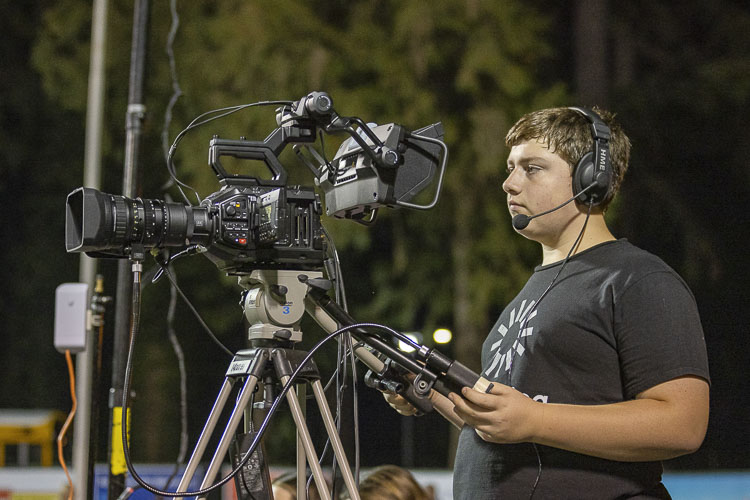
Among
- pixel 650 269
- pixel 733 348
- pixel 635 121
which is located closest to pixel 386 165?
pixel 650 269

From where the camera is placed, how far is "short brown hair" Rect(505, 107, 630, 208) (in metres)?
1.76

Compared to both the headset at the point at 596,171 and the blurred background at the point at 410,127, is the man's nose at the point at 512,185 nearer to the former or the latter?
the headset at the point at 596,171

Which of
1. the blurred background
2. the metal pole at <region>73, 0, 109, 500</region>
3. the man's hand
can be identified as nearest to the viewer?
the man's hand

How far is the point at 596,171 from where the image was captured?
171 cm

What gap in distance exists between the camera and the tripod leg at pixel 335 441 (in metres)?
1.62

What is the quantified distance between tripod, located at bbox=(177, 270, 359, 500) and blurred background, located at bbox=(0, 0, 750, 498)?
10.3 feet

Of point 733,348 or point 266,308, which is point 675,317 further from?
point 733,348

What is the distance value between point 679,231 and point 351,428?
633cm

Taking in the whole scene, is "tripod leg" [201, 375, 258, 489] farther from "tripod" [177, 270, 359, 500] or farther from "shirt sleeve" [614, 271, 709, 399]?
"shirt sleeve" [614, 271, 709, 399]

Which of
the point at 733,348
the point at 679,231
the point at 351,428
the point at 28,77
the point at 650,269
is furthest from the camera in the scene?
the point at 28,77

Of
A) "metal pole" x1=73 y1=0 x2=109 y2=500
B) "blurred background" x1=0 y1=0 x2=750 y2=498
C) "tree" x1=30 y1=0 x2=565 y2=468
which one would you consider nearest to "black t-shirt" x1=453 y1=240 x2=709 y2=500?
"metal pole" x1=73 y1=0 x2=109 y2=500

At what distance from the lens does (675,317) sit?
1.54 m

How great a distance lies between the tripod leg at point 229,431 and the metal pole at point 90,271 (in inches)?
38.0

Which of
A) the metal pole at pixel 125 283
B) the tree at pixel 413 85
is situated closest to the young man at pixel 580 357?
the metal pole at pixel 125 283
